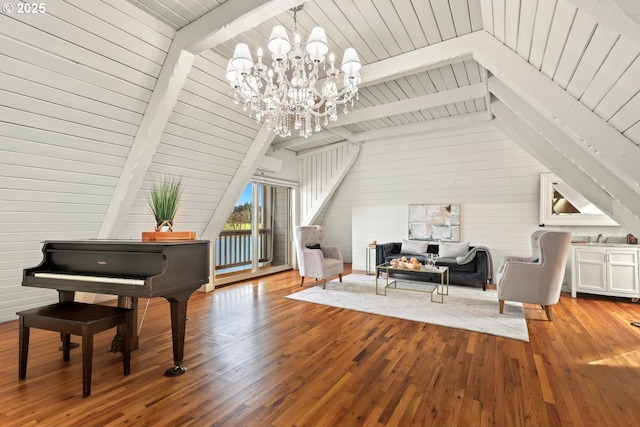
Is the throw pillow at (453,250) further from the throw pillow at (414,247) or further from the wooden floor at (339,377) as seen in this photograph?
the wooden floor at (339,377)

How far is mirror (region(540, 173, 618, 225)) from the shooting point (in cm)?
451

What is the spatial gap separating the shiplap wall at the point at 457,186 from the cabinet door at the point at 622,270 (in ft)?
2.24

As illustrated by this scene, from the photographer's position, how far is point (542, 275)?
10.5ft

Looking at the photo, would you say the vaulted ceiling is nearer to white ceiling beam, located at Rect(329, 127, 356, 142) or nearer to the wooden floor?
the wooden floor

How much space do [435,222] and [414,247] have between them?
67 cm

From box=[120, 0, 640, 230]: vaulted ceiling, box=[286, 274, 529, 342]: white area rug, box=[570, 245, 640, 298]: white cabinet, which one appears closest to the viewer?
box=[120, 0, 640, 230]: vaulted ceiling

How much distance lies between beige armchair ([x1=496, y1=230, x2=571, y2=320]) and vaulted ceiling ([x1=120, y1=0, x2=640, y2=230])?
0.65 m

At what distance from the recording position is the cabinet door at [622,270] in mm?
3875

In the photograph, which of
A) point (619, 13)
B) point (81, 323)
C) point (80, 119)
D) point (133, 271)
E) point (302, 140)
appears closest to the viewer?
point (619, 13)

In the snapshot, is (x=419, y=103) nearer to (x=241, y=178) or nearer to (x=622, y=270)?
(x=241, y=178)

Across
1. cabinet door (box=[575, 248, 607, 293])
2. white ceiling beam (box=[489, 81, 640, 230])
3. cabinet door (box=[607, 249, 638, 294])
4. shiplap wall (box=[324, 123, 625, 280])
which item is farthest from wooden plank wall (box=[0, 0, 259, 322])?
cabinet door (box=[607, 249, 638, 294])

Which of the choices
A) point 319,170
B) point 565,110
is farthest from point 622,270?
point 319,170

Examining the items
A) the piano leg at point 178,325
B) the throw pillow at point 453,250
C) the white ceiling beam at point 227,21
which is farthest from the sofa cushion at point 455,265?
the white ceiling beam at point 227,21

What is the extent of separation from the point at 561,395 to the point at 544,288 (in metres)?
1.63
